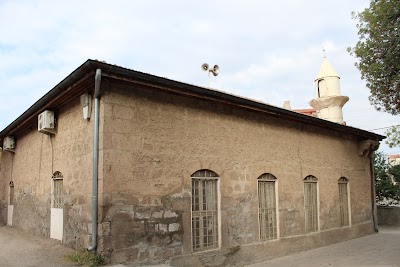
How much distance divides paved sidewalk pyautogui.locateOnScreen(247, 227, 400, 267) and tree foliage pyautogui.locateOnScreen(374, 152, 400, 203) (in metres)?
5.18

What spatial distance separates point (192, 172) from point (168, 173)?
2.11 feet

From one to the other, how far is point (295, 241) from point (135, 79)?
21.2 feet

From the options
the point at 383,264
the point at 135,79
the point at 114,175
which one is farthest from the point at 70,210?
the point at 383,264

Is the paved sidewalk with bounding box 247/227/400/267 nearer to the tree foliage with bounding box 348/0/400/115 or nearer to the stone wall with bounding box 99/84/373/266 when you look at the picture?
the stone wall with bounding box 99/84/373/266

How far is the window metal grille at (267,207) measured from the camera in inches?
364

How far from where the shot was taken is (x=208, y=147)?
812 centimetres

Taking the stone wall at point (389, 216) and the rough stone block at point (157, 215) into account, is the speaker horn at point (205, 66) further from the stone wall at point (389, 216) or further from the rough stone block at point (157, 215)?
the stone wall at point (389, 216)

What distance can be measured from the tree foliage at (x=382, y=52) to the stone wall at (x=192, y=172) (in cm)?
211

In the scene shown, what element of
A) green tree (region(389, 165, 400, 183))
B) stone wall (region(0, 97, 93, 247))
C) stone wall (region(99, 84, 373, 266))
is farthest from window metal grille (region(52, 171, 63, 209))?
green tree (region(389, 165, 400, 183))

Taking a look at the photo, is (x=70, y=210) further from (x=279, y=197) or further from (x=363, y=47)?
(x=363, y=47)

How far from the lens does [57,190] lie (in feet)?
27.3

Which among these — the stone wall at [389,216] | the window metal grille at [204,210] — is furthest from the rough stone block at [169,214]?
the stone wall at [389,216]

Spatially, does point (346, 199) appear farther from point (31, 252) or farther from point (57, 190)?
point (31, 252)

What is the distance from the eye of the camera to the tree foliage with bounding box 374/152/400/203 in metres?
17.0
